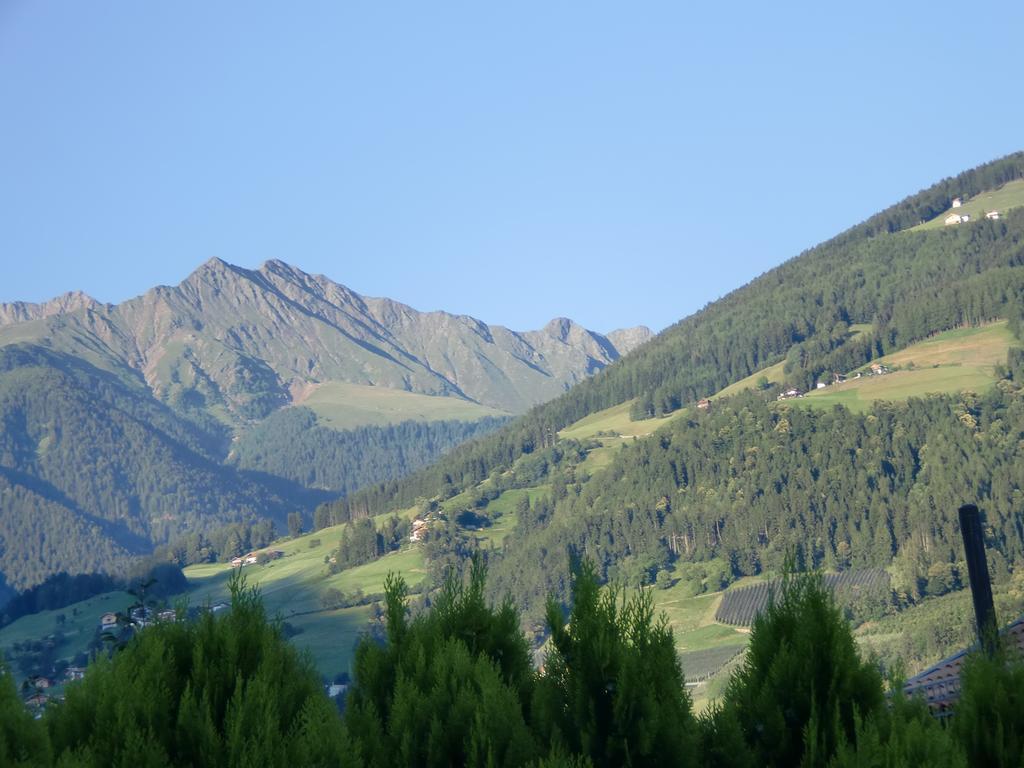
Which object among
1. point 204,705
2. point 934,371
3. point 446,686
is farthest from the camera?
point 934,371

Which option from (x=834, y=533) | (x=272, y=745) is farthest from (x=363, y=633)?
(x=834, y=533)

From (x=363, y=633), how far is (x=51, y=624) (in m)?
175

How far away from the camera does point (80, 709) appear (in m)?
15.0

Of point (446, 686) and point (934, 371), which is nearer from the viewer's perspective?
point (446, 686)

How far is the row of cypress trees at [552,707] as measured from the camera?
14383mm

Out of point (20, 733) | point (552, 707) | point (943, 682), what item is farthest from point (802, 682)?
point (20, 733)

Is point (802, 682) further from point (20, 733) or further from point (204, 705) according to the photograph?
point (20, 733)

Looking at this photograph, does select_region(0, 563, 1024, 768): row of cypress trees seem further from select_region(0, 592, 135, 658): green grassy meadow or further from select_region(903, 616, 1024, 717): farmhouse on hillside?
select_region(0, 592, 135, 658): green grassy meadow

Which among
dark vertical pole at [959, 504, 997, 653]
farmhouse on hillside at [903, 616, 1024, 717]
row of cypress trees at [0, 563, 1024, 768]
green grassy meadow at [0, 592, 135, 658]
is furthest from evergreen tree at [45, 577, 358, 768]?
green grassy meadow at [0, 592, 135, 658]

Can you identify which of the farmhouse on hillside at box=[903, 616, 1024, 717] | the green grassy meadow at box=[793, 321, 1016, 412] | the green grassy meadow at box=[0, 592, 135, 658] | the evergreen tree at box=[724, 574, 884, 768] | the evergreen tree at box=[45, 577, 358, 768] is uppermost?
the green grassy meadow at box=[793, 321, 1016, 412]

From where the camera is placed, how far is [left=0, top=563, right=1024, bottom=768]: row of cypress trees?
47.2 feet

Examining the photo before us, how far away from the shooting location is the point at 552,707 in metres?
16.3

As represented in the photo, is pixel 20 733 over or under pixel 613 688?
over

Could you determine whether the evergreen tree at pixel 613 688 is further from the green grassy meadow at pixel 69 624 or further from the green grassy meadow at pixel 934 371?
the green grassy meadow at pixel 934 371
